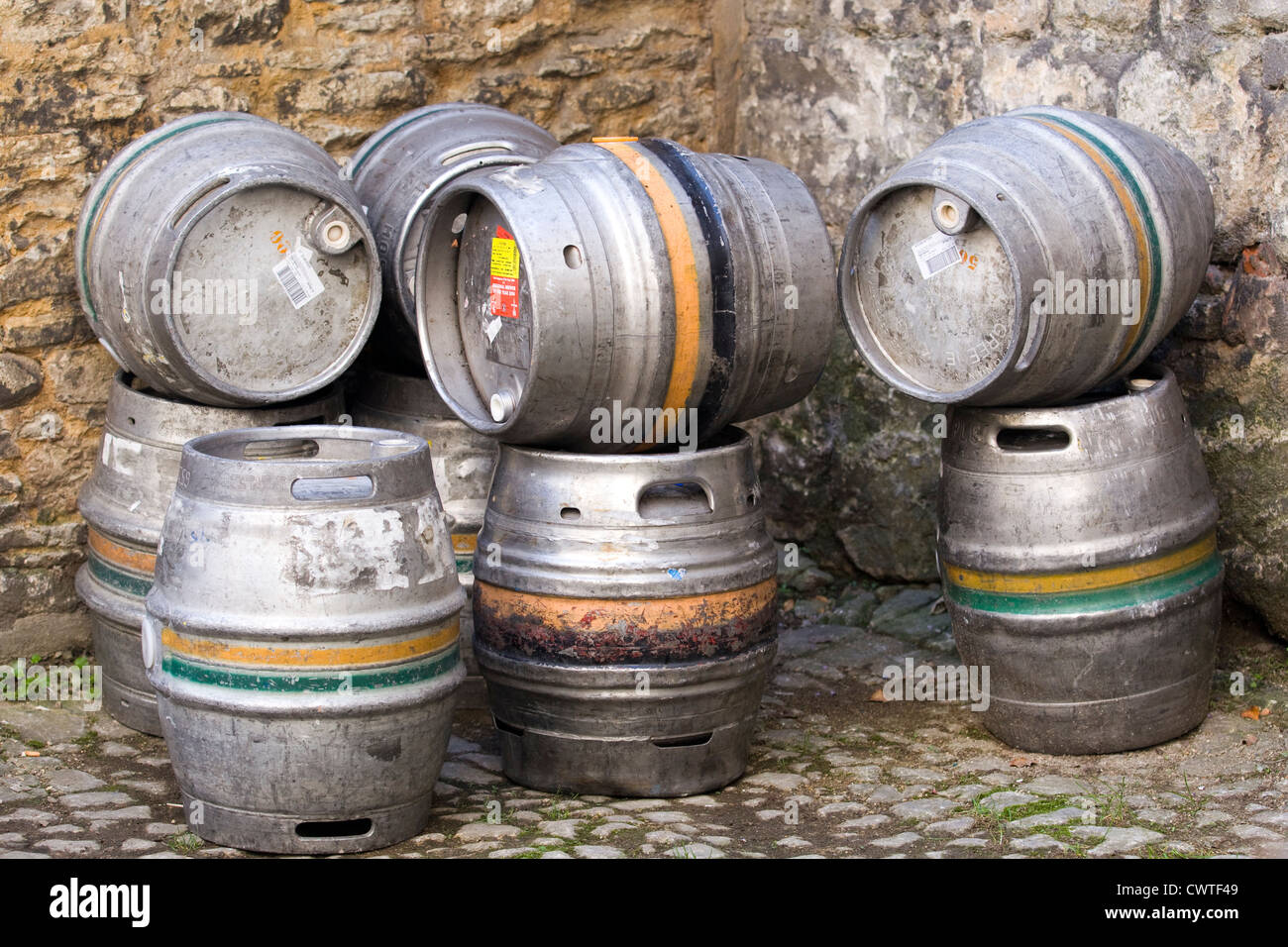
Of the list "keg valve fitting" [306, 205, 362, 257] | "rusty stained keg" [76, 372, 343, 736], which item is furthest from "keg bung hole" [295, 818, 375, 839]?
"keg valve fitting" [306, 205, 362, 257]

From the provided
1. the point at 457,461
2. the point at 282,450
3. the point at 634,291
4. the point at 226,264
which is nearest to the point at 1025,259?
the point at 634,291

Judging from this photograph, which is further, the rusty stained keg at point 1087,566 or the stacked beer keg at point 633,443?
the rusty stained keg at point 1087,566

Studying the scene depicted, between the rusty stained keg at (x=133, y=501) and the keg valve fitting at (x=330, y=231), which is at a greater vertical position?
the keg valve fitting at (x=330, y=231)

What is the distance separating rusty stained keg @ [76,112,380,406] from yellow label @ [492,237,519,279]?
0.43 metres

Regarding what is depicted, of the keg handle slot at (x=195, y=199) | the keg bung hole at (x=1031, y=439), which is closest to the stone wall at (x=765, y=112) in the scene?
the keg bung hole at (x=1031, y=439)

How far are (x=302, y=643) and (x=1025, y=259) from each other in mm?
1906

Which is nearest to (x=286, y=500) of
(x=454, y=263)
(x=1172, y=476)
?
(x=454, y=263)

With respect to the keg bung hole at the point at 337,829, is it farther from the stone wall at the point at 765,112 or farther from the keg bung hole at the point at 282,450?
the stone wall at the point at 765,112

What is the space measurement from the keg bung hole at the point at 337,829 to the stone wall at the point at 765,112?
156 cm

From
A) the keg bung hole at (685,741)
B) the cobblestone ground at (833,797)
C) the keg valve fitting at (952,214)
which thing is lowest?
the cobblestone ground at (833,797)

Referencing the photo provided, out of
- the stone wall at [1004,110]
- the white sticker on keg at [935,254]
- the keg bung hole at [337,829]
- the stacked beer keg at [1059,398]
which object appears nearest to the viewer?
the keg bung hole at [337,829]

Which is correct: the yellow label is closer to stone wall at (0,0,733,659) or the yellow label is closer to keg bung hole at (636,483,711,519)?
keg bung hole at (636,483,711,519)

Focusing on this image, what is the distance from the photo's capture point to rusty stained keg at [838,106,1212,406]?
13.4ft

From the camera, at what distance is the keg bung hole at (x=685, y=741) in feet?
13.8
